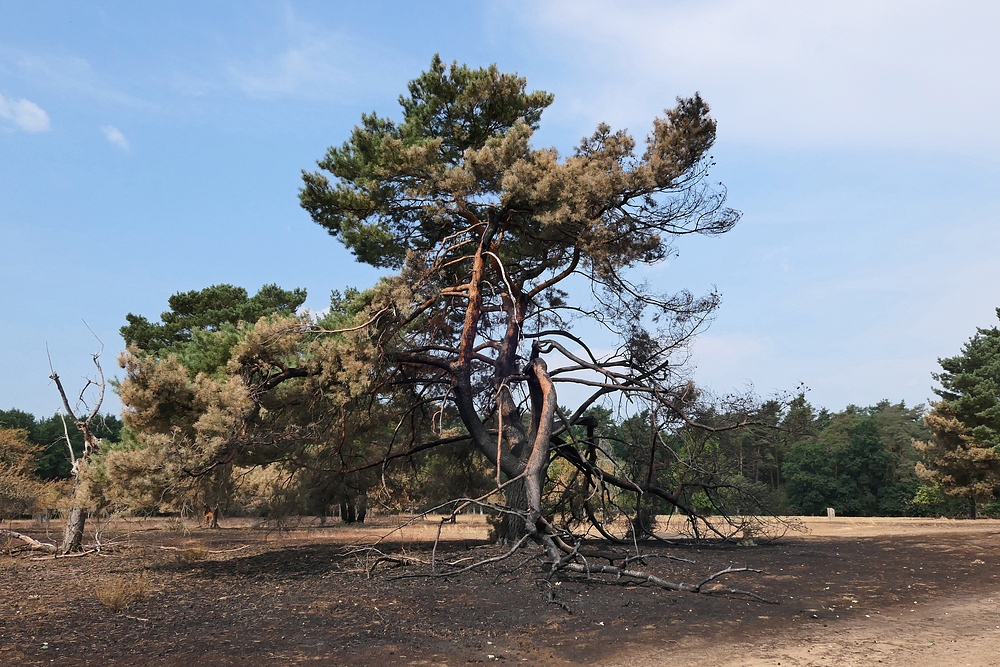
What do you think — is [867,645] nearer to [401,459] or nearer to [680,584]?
[680,584]

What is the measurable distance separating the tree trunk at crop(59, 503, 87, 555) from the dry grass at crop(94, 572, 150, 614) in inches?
282

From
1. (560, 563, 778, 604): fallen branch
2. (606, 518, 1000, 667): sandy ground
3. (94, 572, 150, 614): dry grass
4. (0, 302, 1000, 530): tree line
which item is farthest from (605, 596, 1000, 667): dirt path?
(0, 302, 1000, 530): tree line

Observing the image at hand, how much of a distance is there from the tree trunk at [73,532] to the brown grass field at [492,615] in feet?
9.20

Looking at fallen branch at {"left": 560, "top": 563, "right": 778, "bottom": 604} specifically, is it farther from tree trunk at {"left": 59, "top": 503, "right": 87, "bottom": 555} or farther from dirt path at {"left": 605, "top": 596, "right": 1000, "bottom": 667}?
tree trunk at {"left": 59, "top": 503, "right": 87, "bottom": 555}

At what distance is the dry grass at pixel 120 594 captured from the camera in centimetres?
866

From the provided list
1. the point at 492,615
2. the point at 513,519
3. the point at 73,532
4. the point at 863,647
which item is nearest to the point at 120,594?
the point at 492,615

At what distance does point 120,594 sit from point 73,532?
364 inches

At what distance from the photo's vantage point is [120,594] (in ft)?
29.0

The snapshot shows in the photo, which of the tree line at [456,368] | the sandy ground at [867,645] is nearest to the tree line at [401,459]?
the tree line at [456,368]

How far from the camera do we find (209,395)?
11445 mm

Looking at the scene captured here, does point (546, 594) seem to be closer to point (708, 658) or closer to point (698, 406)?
point (708, 658)

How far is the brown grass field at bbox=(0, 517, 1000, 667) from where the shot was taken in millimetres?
6344

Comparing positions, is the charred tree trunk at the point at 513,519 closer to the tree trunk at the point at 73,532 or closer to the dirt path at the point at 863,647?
the dirt path at the point at 863,647

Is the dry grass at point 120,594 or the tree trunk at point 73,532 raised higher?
the tree trunk at point 73,532
